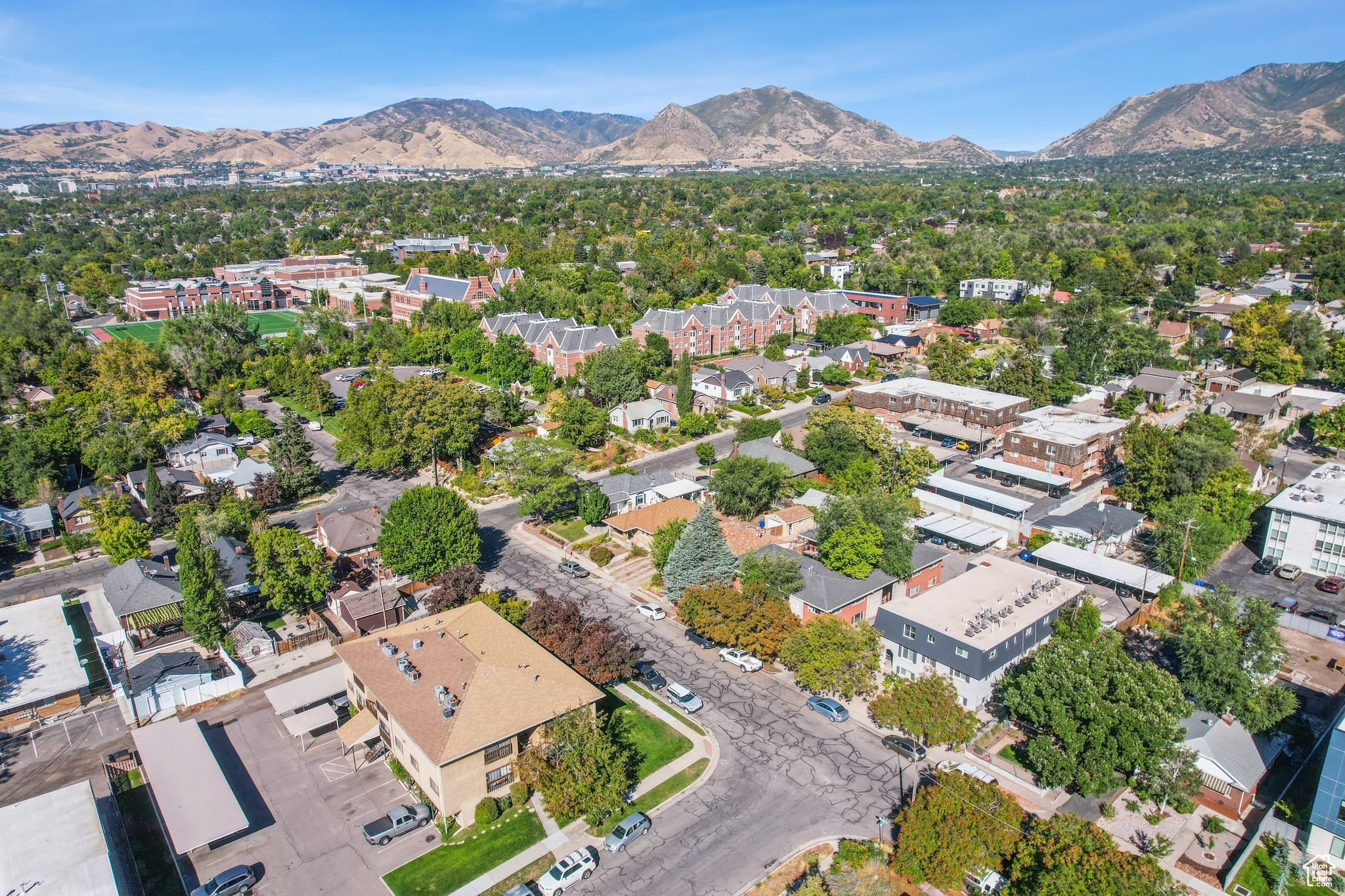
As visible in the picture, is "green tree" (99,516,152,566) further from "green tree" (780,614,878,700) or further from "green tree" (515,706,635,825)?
"green tree" (780,614,878,700)

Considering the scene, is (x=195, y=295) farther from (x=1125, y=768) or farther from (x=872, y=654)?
(x=1125, y=768)

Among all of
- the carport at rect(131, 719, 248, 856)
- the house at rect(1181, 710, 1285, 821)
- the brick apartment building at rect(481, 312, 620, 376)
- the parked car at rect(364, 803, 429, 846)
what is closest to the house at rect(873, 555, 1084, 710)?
the house at rect(1181, 710, 1285, 821)

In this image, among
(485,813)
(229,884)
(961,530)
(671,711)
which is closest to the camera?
(229,884)

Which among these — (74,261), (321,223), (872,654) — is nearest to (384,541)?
(872,654)

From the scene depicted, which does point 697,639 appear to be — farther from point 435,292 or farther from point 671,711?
point 435,292

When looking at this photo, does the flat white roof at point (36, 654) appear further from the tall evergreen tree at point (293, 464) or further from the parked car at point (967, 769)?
the parked car at point (967, 769)

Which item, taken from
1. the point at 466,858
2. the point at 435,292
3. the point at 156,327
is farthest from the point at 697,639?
the point at 156,327

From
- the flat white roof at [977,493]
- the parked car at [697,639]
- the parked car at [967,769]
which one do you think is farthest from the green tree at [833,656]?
the flat white roof at [977,493]
